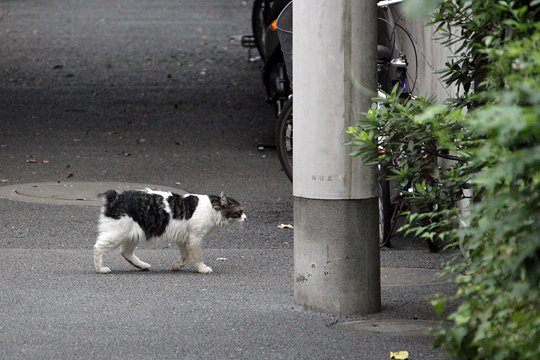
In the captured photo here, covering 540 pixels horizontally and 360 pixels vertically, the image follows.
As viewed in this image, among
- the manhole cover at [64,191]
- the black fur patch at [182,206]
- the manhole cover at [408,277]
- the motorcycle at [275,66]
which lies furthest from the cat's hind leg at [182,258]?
the motorcycle at [275,66]

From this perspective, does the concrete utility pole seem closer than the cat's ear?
Yes

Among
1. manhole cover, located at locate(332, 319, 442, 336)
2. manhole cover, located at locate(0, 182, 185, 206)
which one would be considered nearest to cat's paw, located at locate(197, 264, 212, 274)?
manhole cover, located at locate(332, 319, 442, 336)

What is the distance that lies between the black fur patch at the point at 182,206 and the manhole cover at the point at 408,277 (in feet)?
4.87

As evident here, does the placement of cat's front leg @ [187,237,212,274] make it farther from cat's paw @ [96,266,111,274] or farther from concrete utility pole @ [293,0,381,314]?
concrete utility pole @ [293,0,381,314]

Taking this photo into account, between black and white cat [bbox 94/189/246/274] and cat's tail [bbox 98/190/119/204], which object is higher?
cat's tail [bbox 98/190/119/204]

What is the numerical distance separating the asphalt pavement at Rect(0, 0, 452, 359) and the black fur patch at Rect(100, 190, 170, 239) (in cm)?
36

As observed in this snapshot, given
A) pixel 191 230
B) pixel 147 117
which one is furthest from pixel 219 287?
pixel 147 117

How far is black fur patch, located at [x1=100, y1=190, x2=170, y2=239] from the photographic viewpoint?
827cm

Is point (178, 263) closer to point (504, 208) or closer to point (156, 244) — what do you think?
point (156, 244)

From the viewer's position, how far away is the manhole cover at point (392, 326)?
6.82 m

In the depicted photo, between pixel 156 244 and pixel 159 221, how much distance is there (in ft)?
4.30

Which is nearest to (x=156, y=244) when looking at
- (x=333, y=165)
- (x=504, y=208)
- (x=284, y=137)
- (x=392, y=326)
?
(x=284, y=137)

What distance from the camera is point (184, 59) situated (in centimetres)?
2322

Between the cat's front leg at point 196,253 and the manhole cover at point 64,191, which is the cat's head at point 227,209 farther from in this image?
the manhole cover at point 64,191
